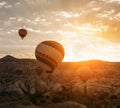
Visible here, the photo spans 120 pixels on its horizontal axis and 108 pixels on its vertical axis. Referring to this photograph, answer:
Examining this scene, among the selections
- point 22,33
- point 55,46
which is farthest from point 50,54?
point 22,33

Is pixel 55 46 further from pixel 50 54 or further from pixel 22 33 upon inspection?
pixel 22 33

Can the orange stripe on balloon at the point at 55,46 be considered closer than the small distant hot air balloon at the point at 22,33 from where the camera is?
Yes

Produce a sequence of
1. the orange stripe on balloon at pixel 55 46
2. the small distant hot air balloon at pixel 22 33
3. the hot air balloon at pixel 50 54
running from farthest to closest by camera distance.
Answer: the small distant hot air balloon at pixel 22 33
the orange stripe on balloon at pixel 55 46
the hot air balloon at pixel 50 54

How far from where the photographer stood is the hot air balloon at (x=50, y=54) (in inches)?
2030

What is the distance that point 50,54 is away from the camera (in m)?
51.4

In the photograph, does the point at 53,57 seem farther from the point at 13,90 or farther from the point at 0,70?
the point at 0,70

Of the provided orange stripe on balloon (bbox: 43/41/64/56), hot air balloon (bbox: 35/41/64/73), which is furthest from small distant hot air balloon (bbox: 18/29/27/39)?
orange stripe on balloon (bbox: 43/41/64/56)

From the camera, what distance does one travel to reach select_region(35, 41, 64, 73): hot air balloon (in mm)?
51562

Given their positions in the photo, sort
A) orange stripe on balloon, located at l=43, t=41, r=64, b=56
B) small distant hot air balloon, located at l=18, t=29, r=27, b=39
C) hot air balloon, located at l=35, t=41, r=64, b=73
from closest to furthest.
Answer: hot air balloon, located at l=35, t=41, r=64, b=73 < orange stripe on balloon, located at l=43, t=41, r=64, b=56 < small distant hot air balloon, located at l=18, t=29, r=27, b=39

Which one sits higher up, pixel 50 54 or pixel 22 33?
pixel 22 33

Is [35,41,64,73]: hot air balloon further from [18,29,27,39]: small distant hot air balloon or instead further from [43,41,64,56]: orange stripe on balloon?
[18,29,27,39]: small distant hot air balloon

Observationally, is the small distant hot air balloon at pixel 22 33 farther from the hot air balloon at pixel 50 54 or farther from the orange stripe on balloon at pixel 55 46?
the orange stripe on balloon at pixel 55 46

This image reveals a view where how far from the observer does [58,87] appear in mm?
76500

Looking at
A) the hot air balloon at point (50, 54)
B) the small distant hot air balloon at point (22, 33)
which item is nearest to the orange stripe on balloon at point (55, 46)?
the hot air balloon at point (50, 54)
